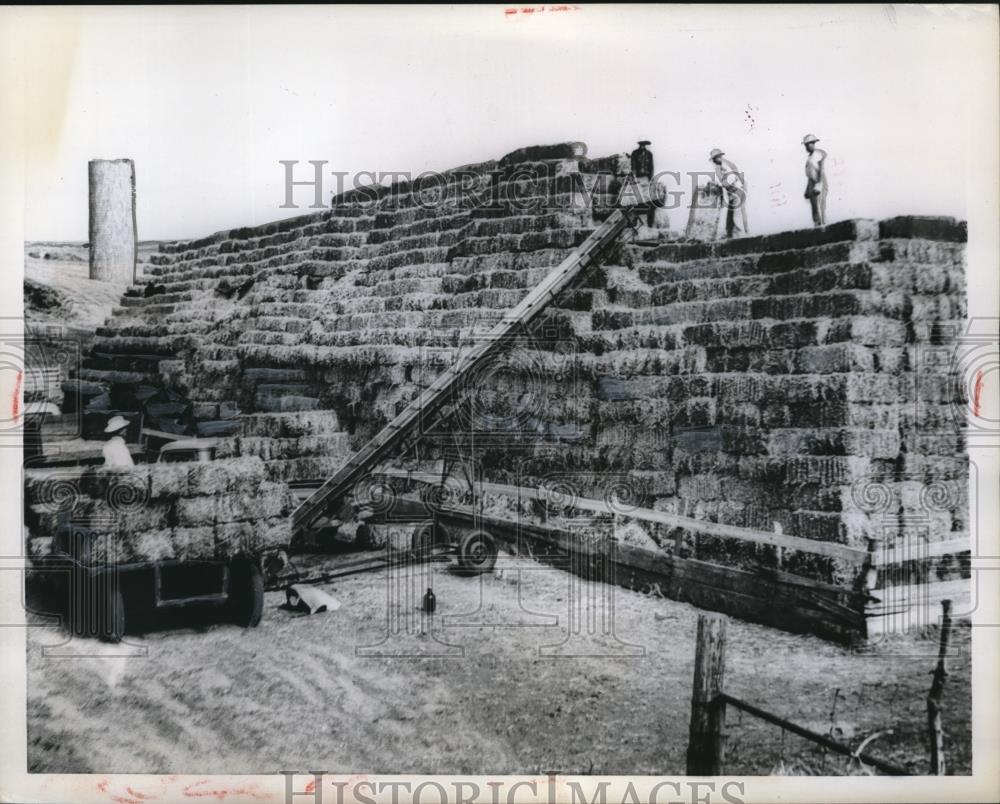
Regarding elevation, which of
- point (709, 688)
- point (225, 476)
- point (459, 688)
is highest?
point (225, 476)

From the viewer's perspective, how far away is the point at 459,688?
4.38 metres

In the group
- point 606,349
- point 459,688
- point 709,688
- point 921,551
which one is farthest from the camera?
point 606,349

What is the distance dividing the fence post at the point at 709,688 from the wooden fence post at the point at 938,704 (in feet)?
3.11

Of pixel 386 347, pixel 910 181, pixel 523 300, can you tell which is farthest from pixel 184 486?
pixel 910 181

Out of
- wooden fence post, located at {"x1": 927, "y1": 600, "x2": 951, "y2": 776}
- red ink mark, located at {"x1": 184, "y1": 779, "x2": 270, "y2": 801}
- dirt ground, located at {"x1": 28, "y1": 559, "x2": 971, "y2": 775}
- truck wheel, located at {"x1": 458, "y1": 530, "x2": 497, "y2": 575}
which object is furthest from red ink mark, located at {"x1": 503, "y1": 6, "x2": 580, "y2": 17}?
red ink mark, located at {"x1": 184, "y1": 779, "x2": 270, "y2": 801}

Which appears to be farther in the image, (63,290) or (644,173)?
(63,290)

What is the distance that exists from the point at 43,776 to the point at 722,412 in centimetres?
392

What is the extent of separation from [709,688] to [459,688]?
4.23 ft

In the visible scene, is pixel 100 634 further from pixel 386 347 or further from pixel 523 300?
pixel 523 300

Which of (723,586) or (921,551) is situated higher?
(921,551)

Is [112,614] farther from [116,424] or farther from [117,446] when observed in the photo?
[116,424]

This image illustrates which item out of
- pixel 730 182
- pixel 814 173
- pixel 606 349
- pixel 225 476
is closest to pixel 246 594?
pixel 225 476

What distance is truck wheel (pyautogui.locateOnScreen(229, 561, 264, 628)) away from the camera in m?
4.50

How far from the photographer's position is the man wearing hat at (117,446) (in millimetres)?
4520
